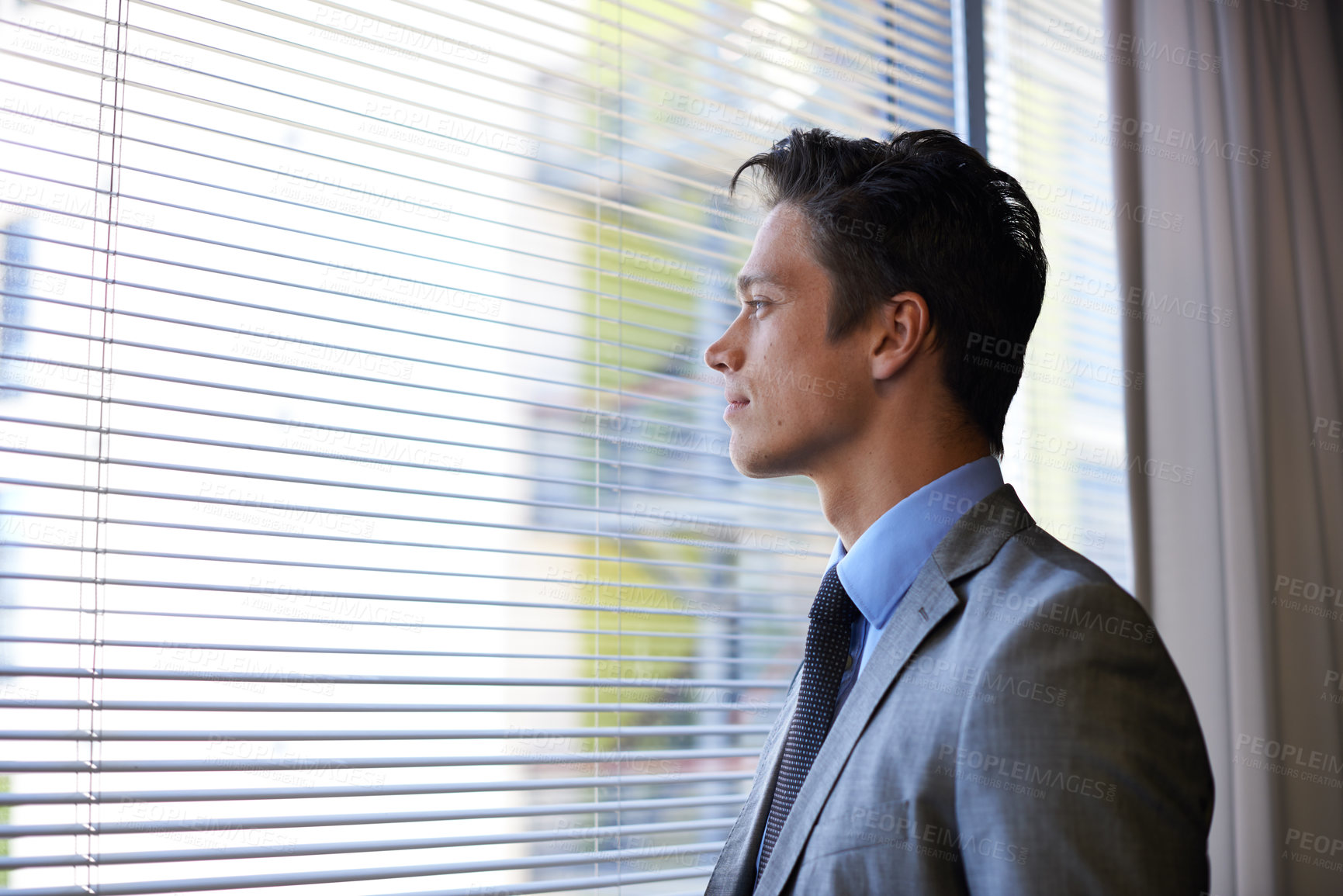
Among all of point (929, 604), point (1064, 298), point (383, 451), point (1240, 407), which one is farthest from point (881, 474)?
point (1064, 298)

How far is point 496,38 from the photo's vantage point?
154cm

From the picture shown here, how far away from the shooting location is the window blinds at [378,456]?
3.74 feet

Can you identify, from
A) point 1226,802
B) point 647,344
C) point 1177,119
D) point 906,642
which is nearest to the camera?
point 906,642

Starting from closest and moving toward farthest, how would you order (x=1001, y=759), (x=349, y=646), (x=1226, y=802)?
1. (x=1001, y=759)
2. (x=349, y=646)
3. (x=1226, y=802)

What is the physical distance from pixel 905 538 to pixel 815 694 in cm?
22

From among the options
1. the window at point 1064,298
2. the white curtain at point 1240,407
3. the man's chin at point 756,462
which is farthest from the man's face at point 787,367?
the window at point 1064,298

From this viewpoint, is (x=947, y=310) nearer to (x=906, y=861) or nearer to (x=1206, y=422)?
(x=906, y=861)

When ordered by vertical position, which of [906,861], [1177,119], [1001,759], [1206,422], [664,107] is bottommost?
[906,861]

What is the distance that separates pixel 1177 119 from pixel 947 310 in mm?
1133

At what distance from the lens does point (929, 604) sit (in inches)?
43.0

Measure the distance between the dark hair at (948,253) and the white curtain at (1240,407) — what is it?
773 mm

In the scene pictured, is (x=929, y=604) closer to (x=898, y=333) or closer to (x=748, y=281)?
(x=898, y=333)

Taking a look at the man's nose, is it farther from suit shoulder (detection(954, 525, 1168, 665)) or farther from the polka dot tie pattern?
suit shoulder (detection(954, 525, 1168, 665))

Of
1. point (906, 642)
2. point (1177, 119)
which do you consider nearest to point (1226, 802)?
point (906, 642)
